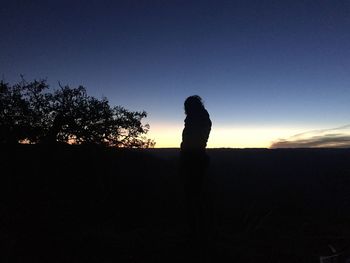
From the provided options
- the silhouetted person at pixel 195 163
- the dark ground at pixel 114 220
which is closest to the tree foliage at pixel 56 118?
the dark ground at pixel 114 220

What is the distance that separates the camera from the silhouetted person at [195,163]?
7512 mm

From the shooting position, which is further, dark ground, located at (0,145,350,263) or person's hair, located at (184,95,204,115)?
dark ground, located at (0,145,350,263)

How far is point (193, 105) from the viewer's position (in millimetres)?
7574

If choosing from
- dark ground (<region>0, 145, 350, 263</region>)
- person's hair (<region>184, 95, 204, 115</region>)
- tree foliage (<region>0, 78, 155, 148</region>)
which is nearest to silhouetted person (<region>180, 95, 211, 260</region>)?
person's hair (<region>184, 95, 204, 115</region>)

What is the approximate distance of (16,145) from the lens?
13312mm

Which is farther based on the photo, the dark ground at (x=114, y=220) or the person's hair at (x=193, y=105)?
the dark ground at (x=114, y=220)

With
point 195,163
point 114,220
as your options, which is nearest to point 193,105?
point 195,163

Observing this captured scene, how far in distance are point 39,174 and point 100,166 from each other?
2616 mm

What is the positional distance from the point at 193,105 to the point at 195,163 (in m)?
1.09

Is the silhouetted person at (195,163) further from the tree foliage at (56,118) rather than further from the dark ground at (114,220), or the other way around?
the tree foliage at (56,118)

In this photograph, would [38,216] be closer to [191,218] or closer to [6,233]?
[6,233]

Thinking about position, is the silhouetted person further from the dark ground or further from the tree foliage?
the tree foliage

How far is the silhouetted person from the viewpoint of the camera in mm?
7512

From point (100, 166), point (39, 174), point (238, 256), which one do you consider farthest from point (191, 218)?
point (100, 166)
